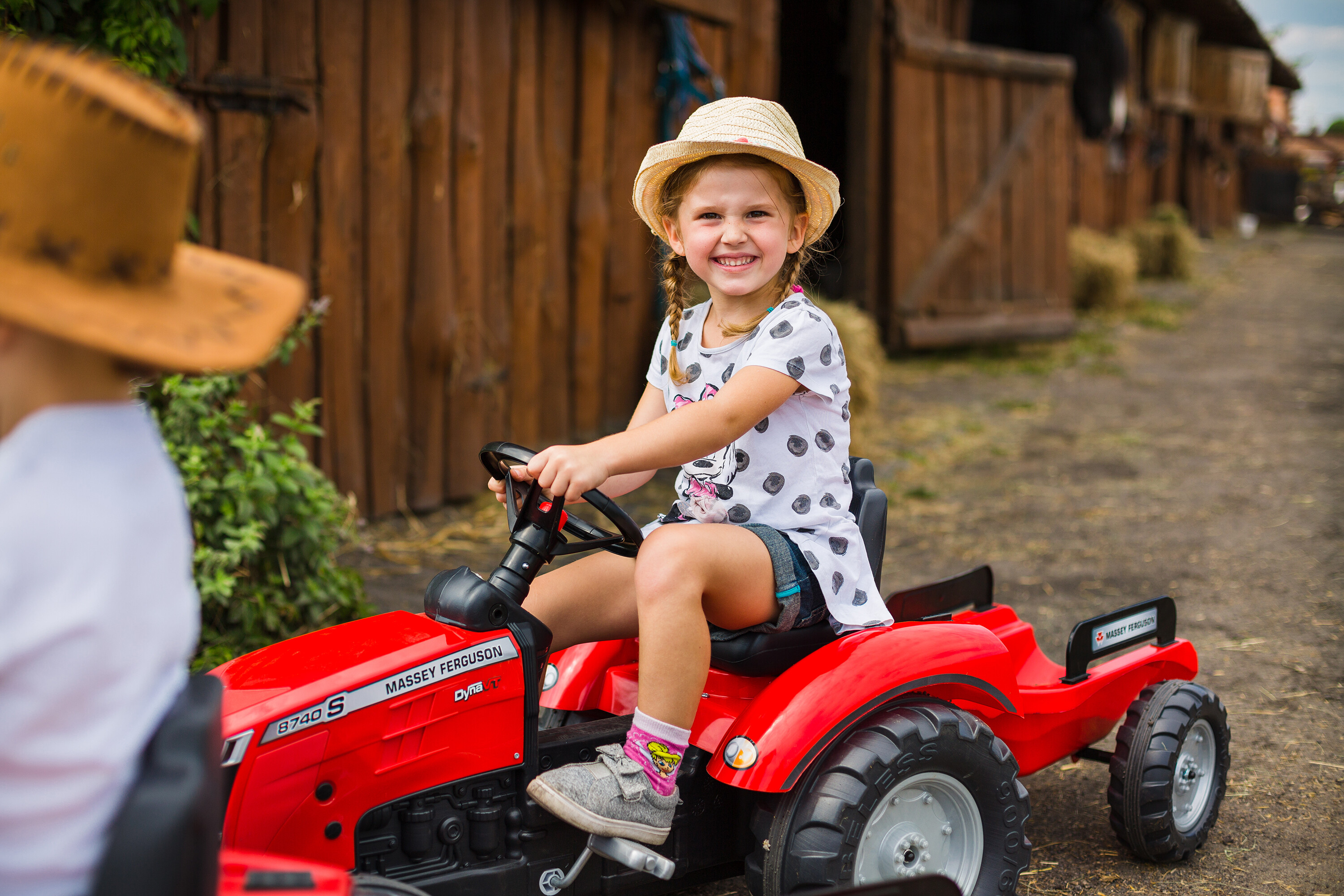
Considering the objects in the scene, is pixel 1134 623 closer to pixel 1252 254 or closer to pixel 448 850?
pixel 448 850

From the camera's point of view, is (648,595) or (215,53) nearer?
(648,595)

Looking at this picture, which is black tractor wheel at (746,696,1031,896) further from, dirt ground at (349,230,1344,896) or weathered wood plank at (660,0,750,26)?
weathered wood plank at (660,0,750,26)

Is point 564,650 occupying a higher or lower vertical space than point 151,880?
lower

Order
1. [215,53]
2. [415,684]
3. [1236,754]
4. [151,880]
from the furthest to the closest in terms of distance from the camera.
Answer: [215,53] → [1236,754] → [415,684] → [151,880]

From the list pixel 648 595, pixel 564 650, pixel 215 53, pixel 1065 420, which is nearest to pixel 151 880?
pixel 648 595

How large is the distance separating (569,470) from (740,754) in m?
0.62

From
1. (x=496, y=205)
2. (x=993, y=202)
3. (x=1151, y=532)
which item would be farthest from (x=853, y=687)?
(x=993, y=202)

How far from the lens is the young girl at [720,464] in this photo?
6.95ft

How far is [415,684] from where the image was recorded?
2018mm

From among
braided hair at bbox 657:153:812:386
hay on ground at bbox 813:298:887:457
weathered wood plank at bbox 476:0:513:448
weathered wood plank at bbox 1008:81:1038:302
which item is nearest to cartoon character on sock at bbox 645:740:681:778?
braided hair at bbox 657:153:812:386

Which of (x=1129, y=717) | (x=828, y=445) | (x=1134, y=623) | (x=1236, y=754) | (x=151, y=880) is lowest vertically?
(x=1236, y=754)

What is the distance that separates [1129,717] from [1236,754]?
71cm

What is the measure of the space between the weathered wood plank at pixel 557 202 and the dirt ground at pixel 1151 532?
2.27ft

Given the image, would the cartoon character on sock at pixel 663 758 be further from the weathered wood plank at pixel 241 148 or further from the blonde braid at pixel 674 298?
the weathered wood plank at pixel 241 148
